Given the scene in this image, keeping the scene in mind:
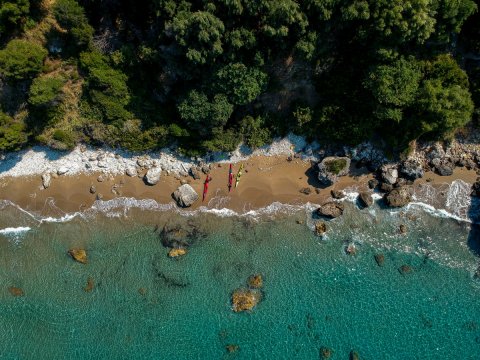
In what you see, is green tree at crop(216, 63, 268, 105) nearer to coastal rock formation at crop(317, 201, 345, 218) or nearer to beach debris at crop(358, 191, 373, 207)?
coastal rock formation at crop(317, 201, 345, 218)

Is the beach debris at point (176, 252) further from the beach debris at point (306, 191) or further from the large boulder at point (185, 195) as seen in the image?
the beach debris at point (306, 191)

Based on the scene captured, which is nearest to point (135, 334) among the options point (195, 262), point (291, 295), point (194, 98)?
point (195, 262)

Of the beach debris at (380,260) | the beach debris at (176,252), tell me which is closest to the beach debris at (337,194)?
the beach debris at (380,260)

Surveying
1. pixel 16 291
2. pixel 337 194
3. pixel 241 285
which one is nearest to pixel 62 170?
pixel 16 291

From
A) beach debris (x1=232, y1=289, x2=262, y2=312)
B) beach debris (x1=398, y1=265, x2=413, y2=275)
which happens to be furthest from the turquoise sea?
beach debris (x1=232, y1=289, x2=262, y2=312)

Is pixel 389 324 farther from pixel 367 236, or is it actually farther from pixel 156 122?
pixel 156 122

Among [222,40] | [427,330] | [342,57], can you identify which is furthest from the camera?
[427,330]
